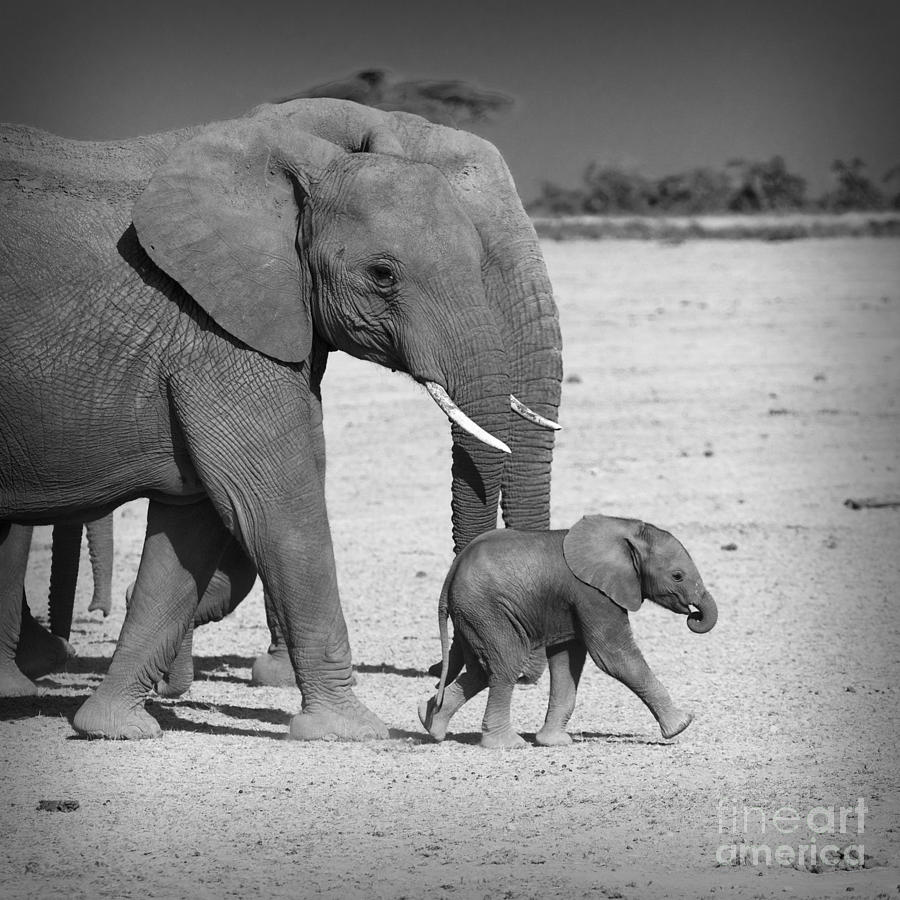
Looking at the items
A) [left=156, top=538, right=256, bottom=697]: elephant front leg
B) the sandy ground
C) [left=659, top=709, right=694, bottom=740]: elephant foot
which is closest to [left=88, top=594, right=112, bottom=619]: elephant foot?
the sandy ground

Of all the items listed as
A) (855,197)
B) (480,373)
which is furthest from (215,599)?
(855,197)

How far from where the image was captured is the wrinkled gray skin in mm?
8758

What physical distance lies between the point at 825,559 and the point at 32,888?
6.93 metres

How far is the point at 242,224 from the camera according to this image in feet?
24.3

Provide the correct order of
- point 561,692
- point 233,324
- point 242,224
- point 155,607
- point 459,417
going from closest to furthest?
point 459,417 < point 233,324 < point 242,224 < point 561,692 < point 155,607

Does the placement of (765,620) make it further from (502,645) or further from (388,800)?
(388,800)

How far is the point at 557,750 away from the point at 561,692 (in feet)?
0.77

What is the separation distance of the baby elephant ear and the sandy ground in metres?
0.64

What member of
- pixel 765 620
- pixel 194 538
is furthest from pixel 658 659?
pixel 194 538

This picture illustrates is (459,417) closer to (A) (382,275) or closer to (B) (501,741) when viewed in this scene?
(A) (382,275)

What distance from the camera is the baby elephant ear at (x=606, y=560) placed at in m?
7.39

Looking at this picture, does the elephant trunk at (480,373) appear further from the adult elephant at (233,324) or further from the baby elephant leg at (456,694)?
the baby elephant leg at (456,694)

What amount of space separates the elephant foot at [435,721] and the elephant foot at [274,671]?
154 cm

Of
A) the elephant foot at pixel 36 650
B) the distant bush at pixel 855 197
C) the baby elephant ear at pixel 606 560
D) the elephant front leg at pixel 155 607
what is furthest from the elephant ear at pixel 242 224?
the distant bush at pixel 855 197
